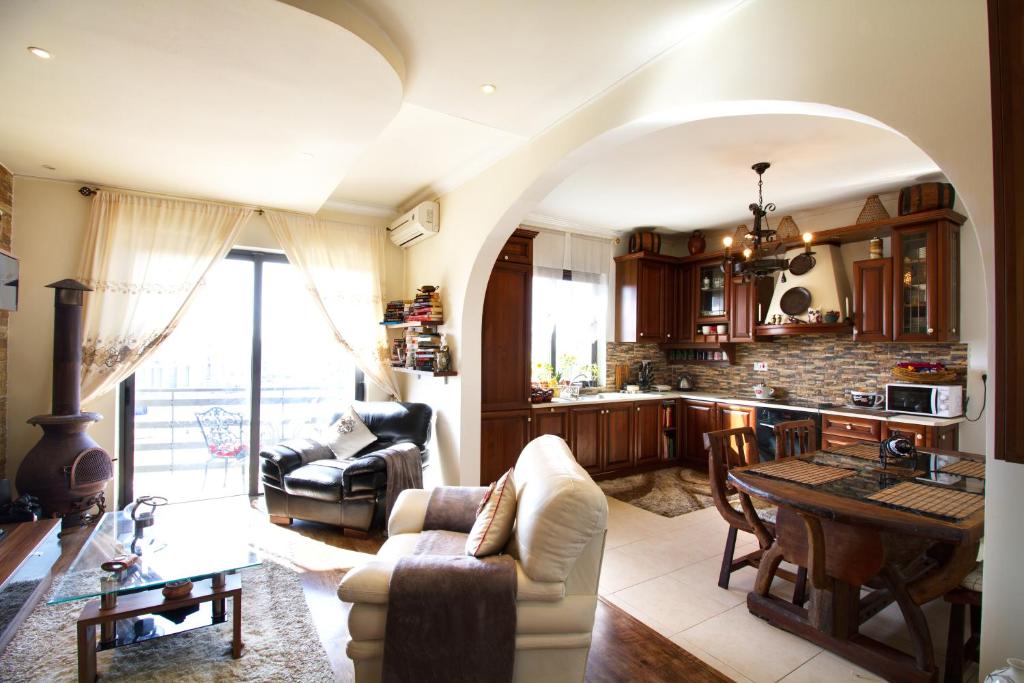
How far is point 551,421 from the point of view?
4.86m

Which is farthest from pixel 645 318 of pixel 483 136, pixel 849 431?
pixel 483 136

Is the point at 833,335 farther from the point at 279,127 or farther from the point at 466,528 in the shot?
the point at 279,127

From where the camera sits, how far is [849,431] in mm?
4301


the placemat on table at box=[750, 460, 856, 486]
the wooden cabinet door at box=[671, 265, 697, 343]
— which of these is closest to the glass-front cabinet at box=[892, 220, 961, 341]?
the wooden cabinet door at box=[671, 265, 697, 343]

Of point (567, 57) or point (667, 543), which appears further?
point (667, 543)

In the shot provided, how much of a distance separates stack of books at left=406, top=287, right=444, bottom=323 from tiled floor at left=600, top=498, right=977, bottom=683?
2.26 m

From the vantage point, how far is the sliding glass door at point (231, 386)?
4.29m

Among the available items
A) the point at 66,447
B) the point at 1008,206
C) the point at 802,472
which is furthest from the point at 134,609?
the point at 1008,206

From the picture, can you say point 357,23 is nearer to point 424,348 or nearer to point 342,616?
point 424,348

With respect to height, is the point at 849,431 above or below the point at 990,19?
below

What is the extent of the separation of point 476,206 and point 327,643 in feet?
9.94

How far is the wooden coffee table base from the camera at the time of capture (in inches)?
77.6

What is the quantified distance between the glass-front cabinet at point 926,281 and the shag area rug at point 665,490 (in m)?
2.17

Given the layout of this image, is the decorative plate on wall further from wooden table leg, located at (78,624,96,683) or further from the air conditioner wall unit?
wooden table leg, located at (78,624,96,683)
